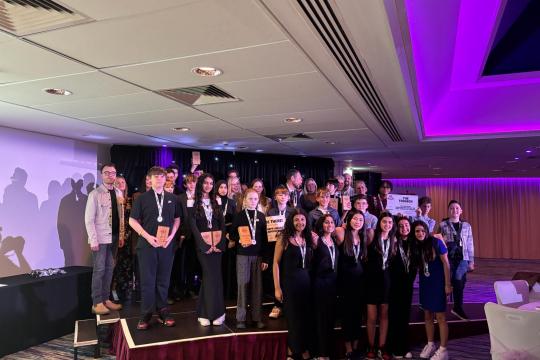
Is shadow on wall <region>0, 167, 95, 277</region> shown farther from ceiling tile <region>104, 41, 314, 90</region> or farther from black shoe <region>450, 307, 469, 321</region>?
black shoe <region>450, 307, 469, 321</region>

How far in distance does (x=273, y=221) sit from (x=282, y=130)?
5.32 ft

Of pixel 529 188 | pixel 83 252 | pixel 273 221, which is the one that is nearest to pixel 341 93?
pixel 273 221

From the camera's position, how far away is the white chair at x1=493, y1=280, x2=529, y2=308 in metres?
3.49

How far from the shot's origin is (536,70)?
4891 mm

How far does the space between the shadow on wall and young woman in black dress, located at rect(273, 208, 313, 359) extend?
3.52 metres

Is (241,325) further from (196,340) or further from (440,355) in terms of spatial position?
(440,355)

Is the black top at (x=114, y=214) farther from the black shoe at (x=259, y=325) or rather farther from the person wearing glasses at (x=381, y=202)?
the person wearing glasses at (x=381, y=202)

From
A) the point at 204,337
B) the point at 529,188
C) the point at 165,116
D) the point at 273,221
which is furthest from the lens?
the point at 529,188

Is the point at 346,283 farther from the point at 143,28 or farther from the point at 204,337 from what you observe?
the point at 143,28

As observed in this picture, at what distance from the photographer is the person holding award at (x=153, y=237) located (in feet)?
11.7

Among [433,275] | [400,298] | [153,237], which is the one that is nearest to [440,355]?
[400,298]

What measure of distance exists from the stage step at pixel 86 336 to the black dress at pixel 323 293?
6.95ft

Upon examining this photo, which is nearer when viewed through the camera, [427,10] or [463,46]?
[427,10]

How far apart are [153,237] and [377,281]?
2117mm
